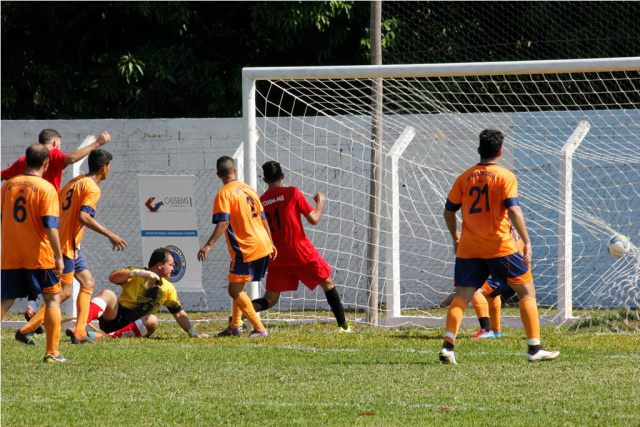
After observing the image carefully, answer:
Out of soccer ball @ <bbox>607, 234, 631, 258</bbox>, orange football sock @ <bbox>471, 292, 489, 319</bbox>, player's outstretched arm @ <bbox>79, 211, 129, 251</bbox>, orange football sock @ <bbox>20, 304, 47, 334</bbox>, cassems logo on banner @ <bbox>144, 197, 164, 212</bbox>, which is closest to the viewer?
orange football sock @ <bbox>20, 304, 47, 334</bbox>

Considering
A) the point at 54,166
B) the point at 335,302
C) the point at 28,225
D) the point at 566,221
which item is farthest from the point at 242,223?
the point at 566,221

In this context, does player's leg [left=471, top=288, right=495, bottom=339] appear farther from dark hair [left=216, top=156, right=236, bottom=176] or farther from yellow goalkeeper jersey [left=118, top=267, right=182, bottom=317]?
yellow goalkeeper jersey [left=118, top=267, right=182, bottom=317]

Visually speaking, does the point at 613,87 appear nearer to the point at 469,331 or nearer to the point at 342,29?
the point at 342,29

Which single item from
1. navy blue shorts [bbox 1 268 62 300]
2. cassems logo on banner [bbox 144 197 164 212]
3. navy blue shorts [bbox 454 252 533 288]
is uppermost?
cassems logo on banner [bbox 144 197 164 212]

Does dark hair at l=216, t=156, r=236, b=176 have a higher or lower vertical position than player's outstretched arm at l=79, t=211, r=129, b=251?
higher

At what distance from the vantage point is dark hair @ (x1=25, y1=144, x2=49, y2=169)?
267 inches

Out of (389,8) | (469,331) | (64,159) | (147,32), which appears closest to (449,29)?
(389,8)

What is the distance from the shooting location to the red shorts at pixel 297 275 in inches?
359

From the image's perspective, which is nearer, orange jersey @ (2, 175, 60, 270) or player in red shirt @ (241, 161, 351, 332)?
orange jersey @ (2, 175, 60, 270)

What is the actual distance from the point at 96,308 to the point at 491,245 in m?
4.29

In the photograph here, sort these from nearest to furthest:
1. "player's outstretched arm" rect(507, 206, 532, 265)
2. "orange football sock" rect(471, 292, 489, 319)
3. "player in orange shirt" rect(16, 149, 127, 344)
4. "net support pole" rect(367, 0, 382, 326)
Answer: "player's outstretched arm" rect(507, 206, 532, 265) < "player in orange shirt" rect(16, 149, 127, 344) < "orange football sock" rect(471, 292, 489, 319) < "net support pole" rect(367, 0, 382, 326)

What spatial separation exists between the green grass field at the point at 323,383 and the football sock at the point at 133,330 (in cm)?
46

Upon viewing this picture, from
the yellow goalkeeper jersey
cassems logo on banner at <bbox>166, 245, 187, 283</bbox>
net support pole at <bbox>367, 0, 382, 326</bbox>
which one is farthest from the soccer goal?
the yellow goalkeeper jersey

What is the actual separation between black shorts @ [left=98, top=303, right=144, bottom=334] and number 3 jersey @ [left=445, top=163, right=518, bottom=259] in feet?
12.6
